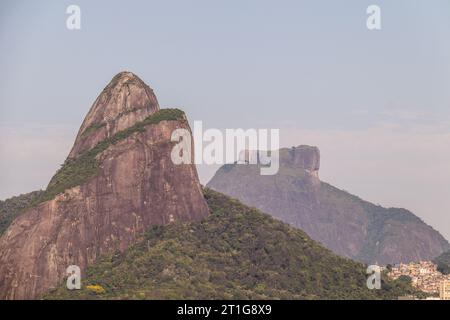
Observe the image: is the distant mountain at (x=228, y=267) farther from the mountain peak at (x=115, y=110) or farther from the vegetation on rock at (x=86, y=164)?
the mountain peak at (x=115, y=110)

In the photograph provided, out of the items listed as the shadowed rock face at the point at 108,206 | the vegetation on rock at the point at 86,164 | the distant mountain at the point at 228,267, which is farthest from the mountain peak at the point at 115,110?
the distant mountain at the point at 228,267

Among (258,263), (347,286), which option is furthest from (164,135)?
(347,286)

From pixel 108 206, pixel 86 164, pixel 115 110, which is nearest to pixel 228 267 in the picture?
pixel 108 206

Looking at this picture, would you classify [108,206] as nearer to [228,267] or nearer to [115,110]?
[228,267]

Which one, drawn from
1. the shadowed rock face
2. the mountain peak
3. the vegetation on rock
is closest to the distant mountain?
the shadowed rock face

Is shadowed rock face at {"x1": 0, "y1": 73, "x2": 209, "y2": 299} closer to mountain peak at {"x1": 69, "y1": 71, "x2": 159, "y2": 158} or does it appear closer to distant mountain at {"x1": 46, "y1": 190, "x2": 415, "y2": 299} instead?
mountain peak at {"x1": 69, "y1": 71, "x2": 159, "y2": 158}

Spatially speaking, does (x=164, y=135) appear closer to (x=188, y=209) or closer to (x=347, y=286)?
(x=188, y=209)
